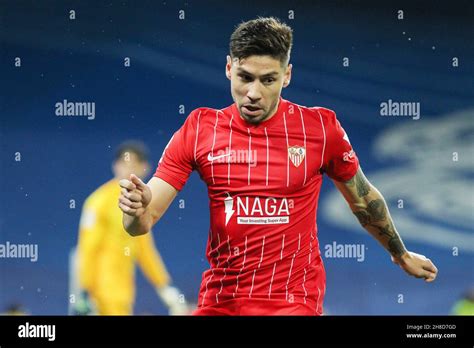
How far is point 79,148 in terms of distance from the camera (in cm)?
614

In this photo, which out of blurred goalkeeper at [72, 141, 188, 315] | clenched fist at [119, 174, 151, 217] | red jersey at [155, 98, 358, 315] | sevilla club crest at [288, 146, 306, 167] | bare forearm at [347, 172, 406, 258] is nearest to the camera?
clenched fist at [119, 174, 151, 217]

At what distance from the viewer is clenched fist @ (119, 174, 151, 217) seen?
330 cm

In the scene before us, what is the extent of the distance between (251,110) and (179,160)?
0.38 m

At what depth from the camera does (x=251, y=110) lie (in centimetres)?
383

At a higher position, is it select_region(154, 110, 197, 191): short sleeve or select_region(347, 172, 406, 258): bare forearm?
select_region(154, 110, 197, 191): short sleeve

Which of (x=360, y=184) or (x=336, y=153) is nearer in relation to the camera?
(x=336, y=153)

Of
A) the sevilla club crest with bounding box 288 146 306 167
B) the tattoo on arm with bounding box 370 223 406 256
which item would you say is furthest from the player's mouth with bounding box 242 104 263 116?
the tattoo on arm with bounding box 370 223 406 256

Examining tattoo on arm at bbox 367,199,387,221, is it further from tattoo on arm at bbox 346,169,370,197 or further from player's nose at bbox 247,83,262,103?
player's nose at bbox 247,83,262,103

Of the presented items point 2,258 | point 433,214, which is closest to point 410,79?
point 433,214

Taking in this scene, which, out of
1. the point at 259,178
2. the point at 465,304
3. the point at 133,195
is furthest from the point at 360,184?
the point at 465,304

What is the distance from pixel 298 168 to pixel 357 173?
0.36 metres

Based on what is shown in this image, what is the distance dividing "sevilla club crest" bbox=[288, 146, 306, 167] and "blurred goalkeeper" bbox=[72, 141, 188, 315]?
2.21 m

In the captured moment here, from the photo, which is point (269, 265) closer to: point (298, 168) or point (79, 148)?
point (298, 168)

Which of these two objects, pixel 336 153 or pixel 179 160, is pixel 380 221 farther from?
pixel 179 160
